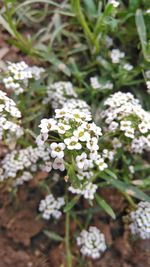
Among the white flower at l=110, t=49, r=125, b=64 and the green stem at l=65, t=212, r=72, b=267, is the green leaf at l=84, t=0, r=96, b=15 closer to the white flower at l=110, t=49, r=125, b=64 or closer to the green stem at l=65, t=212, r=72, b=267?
the white flower at l=110, t=49, r=125, b=64

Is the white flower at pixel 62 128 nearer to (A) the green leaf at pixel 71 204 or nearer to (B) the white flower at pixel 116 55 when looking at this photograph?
(A) the green leaf at pixel 71 204

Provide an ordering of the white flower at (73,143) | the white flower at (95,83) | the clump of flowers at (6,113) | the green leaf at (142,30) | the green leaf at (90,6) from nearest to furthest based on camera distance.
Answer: the white flower at (73,143), the clump of flowers at (6,113), the green leaf at (142,30), the white flower at (95,83), the green leaf at (90,6)

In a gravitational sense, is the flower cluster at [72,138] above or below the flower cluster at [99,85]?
below

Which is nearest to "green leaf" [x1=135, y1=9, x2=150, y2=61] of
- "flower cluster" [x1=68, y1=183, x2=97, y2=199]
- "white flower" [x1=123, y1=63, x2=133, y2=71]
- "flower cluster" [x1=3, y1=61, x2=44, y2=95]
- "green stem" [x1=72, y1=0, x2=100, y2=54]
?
"white flower" [x1=123, y1=63, x2=133, y2=71]

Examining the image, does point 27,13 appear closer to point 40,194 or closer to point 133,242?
point 40,194

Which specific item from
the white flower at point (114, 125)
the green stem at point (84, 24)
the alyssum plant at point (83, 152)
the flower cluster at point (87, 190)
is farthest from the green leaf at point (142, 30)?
the flower cluster at point (87, 190)

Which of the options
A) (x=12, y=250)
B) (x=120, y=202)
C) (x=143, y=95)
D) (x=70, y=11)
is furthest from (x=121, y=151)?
(x=70, y=11)
